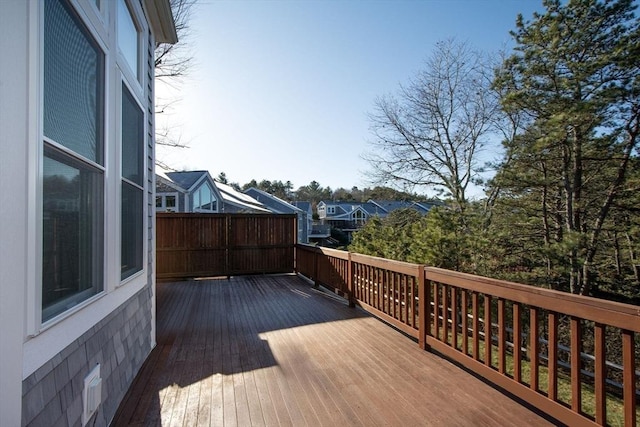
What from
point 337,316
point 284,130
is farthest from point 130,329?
point 284,130

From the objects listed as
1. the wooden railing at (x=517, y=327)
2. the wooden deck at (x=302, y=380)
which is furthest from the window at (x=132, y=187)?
the wooden railing at (x=517, y=327)

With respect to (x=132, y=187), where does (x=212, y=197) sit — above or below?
above

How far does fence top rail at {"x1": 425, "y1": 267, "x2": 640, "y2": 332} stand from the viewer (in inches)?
66.3

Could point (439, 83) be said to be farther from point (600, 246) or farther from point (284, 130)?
point (600, 246)

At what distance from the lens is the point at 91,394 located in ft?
5.87

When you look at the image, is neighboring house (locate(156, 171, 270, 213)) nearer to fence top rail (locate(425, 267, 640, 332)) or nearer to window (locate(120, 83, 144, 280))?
window (locate(120, 83, 144, 280))

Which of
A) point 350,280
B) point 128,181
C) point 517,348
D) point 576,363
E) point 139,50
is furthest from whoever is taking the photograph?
point 350,280

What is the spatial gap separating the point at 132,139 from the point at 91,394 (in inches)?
74.3

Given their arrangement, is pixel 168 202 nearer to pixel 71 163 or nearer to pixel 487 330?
pixel 71 163

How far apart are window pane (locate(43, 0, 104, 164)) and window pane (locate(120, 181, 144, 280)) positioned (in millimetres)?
664

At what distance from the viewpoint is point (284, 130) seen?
39.0 feet

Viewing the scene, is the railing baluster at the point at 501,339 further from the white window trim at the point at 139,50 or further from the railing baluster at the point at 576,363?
the white window trim at the point at 139,50

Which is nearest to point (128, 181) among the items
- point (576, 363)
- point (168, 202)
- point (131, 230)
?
point (131, 230)

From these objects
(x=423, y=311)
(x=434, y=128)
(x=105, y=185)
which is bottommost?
(x=423, y=311)
